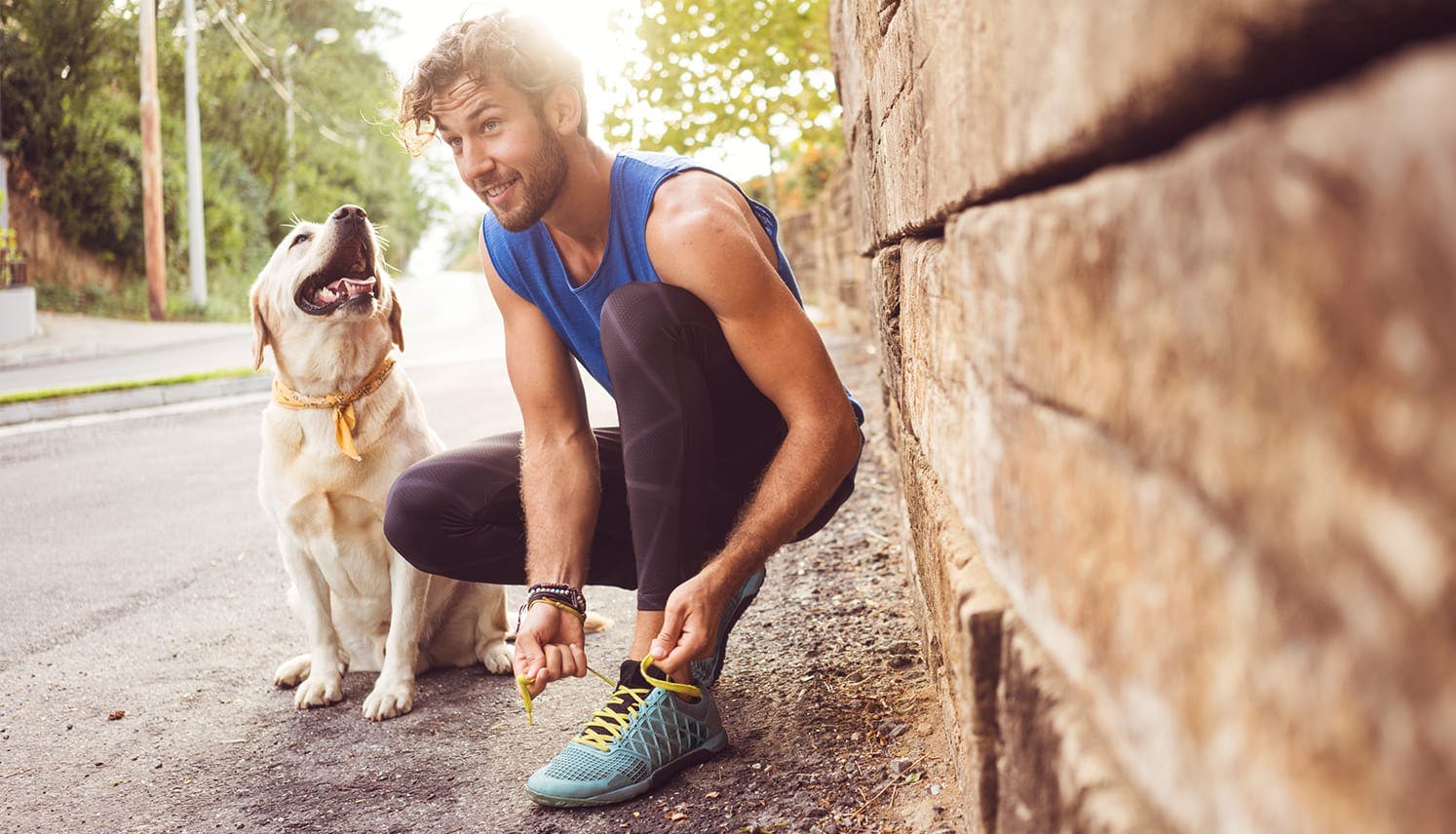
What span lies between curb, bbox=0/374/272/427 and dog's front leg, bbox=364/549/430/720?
6586 mm

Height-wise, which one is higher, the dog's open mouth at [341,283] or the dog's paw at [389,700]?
the dog's open mouth at [341,283]

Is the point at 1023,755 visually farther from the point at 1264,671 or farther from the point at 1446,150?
the point at 1446,150

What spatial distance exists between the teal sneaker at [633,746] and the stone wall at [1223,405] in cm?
115

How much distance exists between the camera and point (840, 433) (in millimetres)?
2277

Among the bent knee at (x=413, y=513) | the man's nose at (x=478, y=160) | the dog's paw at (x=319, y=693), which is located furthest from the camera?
the dog's paw at (x=319, y=693)

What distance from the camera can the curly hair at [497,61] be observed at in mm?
2420

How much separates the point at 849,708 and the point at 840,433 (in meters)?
0.57

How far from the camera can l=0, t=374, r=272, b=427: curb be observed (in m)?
8.27

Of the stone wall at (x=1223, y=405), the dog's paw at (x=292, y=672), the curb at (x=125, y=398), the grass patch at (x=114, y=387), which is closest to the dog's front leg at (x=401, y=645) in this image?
the dog's paw at (x=292, y=672)

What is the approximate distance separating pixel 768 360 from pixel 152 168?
18.7 meters

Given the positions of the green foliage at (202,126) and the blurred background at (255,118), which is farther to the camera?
the green foliage at (202,126)

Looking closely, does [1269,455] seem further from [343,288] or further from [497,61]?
[343,288]

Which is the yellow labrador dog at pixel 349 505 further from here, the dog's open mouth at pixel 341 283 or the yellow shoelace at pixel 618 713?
the yellow shoelace at pixel 618 713

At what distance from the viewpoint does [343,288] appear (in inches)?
132
